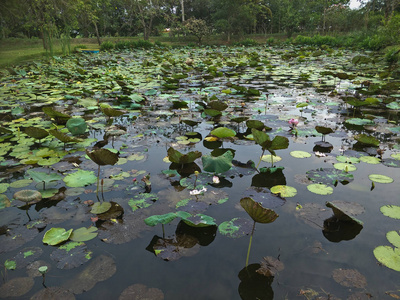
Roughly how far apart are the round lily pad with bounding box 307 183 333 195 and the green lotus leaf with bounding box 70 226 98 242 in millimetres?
1373

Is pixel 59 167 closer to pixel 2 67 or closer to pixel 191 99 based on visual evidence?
pixel 191 99

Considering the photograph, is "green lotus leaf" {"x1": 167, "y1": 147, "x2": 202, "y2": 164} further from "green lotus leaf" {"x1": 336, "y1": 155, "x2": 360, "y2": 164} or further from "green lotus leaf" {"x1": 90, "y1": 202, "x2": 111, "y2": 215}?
"green lotus leaf" {"x1": 336, "y1": 155, "x2": 360, "y2": 164}

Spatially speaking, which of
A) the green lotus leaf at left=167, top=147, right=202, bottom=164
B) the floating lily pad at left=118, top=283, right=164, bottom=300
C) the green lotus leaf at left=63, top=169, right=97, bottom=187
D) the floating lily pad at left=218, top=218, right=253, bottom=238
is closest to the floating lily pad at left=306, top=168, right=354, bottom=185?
the floating lily pad at left=218, top=218, right=253, bottom=238

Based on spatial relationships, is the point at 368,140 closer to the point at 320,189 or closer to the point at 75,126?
the point at 320,189

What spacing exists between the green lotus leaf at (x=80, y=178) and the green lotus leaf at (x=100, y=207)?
250 mm

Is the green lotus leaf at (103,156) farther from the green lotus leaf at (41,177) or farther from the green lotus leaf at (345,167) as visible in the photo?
the green lotus leaf at (345,167)

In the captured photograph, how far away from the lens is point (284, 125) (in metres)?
3.01

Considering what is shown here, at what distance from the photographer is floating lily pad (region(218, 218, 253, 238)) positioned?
138 cm

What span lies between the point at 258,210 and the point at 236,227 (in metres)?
0.37

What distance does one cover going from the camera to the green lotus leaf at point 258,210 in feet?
3.53

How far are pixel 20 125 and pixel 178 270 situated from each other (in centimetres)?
286

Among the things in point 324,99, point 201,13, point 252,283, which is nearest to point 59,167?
point 252,283

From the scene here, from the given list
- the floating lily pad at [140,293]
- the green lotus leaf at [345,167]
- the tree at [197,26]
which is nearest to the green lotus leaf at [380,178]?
the green lotus leaf at [345,167]

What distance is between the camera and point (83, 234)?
4.55 feet
